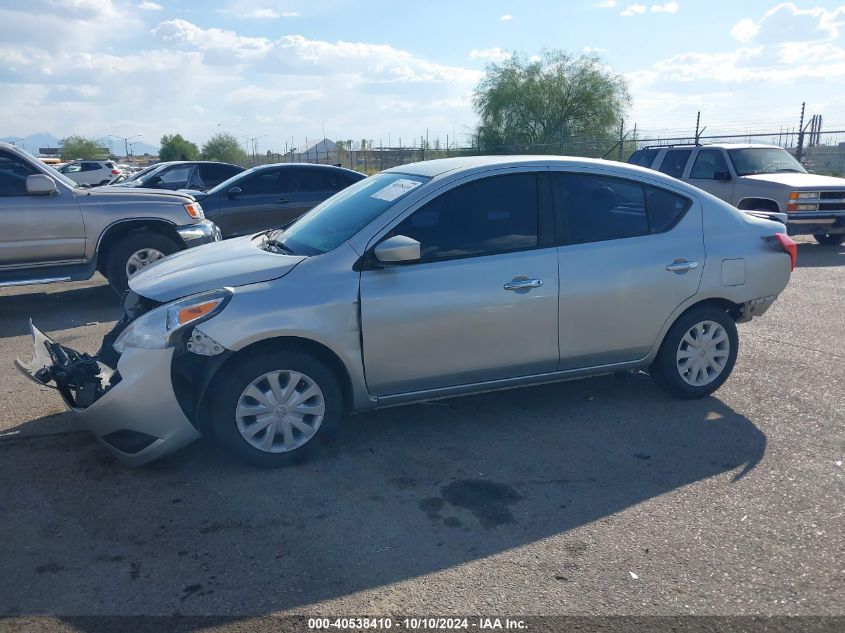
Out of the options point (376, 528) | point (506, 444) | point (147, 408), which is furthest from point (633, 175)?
point (147, 408)

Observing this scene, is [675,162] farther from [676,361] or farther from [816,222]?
[676,361]

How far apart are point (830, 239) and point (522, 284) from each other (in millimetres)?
11958

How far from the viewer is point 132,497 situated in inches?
166

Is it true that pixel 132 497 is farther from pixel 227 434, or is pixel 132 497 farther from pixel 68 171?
pixel 68 171

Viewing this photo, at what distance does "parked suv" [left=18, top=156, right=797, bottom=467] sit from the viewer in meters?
4.38

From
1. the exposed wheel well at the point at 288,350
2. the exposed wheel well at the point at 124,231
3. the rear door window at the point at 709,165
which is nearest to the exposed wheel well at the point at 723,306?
the exposed wheel well at the point at 288,350

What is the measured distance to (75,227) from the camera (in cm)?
871

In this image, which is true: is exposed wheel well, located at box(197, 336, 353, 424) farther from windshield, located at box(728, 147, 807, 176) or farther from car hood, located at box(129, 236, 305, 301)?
windshield, located at box(728, 147, 807, 176)

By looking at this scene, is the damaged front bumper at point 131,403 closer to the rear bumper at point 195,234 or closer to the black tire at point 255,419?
the black tire at point 255,419

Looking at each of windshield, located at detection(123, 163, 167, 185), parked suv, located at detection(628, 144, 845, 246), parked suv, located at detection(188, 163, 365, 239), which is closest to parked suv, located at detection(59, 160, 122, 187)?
windshield, located at detection(123, 163, 167, 185)

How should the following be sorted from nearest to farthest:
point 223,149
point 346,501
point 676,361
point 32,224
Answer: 1. point 346,501
2. point 676,361
3. point 32,224
4. point 223,149

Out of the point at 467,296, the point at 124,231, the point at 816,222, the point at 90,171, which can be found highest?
the point at 90,171

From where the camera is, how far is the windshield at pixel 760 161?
13641 millimetres

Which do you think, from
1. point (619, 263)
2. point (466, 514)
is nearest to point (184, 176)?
point (619, 263)
